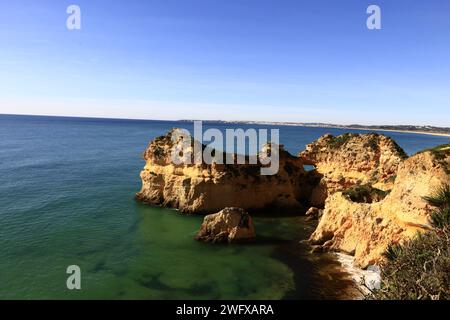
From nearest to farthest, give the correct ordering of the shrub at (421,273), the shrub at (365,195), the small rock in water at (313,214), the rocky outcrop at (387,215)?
the shrub at (421,273) < the rocky outcrop at (387,215) < the shrub at (365,195) < the small rock in water at (313,214)

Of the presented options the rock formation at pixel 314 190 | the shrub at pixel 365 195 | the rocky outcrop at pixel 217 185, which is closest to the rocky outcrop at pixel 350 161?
the rock formation at pixel 314 190

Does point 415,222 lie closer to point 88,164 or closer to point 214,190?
point 214,190

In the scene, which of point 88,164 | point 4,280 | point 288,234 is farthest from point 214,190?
point 88,164

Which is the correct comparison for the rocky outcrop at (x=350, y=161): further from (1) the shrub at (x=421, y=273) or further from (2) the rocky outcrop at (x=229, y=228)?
(1) the shrub at (x=421, y=273)

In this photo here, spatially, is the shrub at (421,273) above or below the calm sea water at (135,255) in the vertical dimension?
above

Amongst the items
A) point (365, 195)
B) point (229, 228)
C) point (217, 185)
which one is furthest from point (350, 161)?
point (229, 228)

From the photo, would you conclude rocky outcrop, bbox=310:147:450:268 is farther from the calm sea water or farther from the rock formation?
the calm sea water
